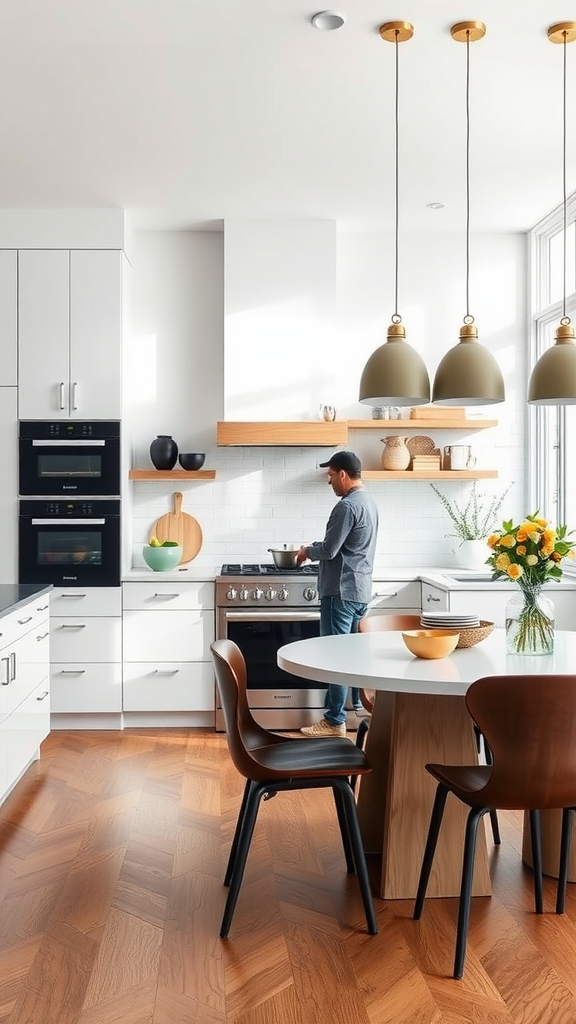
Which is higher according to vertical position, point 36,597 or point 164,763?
point 36,597

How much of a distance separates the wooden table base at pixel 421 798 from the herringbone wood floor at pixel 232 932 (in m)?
0.08

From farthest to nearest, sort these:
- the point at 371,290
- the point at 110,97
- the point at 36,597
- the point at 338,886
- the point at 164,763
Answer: the point at 371,290 → the point at 164,763 → the point at 36,597 → the point at 110,97 → the point at 338,886

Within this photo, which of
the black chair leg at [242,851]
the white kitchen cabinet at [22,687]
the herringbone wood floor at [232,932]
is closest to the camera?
the herringbone wood floor at [232,932]

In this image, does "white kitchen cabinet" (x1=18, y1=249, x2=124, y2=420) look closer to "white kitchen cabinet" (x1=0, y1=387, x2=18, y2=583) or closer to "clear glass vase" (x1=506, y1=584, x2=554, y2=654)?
"white kitchen cabinet" (x1=0, y1=387, x2=18, y2=583)

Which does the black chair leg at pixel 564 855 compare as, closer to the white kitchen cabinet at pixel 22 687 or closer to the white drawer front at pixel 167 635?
the white kitchen cabinet at pixel 22 687

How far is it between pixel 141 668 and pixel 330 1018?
3.27m

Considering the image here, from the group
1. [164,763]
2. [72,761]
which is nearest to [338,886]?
[164,763]

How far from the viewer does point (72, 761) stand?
4887 mm

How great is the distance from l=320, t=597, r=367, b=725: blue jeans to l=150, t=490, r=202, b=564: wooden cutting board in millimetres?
1275

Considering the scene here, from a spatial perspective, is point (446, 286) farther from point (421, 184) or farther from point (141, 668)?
point (141, 668)

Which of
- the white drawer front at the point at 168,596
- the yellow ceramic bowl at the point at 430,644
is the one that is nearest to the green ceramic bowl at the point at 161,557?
the white drawer front at the point at 168,596

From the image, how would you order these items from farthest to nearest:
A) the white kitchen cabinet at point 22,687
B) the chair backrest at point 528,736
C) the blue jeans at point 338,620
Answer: the blue jeans at point 338,620 < the white kitchen cabinet at point 22,687 < the chair backrest at point 528,736

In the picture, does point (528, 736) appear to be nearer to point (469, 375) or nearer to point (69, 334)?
point (469, 375)

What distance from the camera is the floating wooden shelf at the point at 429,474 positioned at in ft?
19.2
